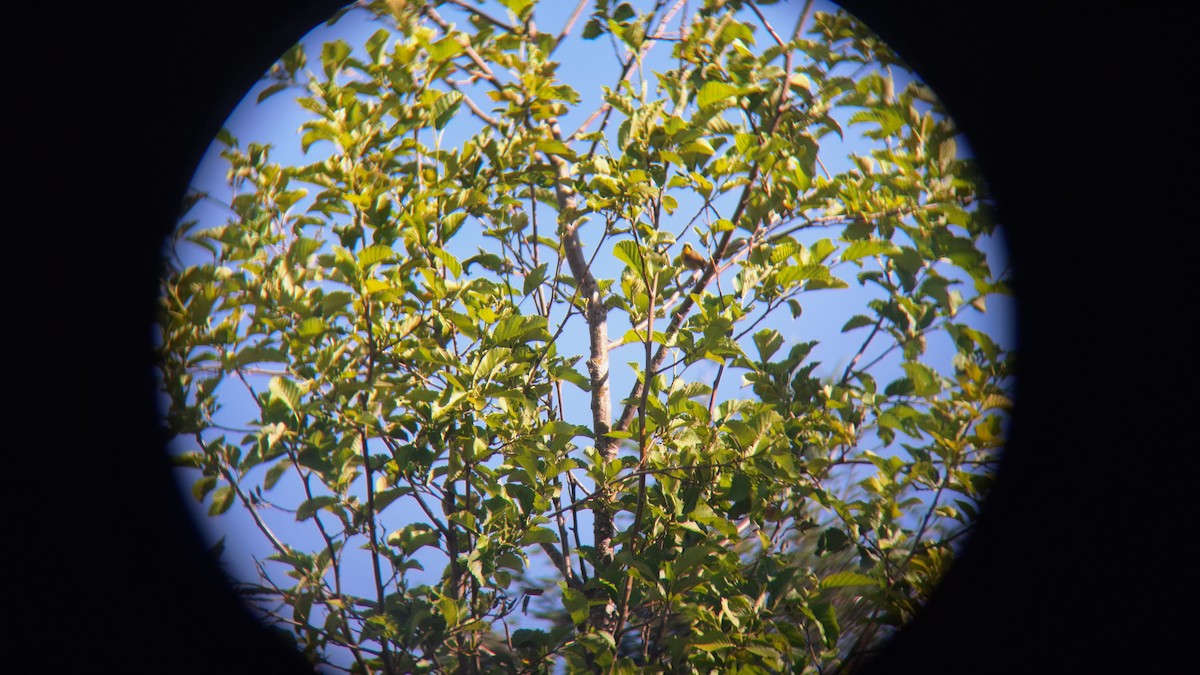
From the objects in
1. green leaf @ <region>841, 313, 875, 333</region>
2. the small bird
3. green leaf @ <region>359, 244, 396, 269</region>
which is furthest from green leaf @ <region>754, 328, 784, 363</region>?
green leaf @ <region>359, 244, 396, 269</region>

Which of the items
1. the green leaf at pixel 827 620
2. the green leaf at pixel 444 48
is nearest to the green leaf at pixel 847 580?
the green leaf at pixel 827 620

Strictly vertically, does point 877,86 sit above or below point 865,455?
above

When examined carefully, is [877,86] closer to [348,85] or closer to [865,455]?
[865,455]

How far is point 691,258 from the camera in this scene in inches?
78.1

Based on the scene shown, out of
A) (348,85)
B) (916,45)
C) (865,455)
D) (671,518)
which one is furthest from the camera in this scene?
(916,45)

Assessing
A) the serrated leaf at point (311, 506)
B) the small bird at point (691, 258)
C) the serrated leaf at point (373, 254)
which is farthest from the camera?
the small bird at point (691, 258)

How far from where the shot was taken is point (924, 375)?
135cm

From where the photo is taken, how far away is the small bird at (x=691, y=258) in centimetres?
197

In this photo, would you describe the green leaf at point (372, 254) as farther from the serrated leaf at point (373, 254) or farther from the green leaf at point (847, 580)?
the green leaf at point (847, 580)

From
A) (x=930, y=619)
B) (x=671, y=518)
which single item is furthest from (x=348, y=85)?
(x=930, y=619)

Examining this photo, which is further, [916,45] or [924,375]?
[916,45]

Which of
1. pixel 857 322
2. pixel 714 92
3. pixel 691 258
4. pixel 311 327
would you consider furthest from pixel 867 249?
pixel 311 327

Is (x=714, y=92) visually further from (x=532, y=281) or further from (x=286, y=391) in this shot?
(x=286, y=391)

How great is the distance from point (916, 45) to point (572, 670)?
5.59ft
